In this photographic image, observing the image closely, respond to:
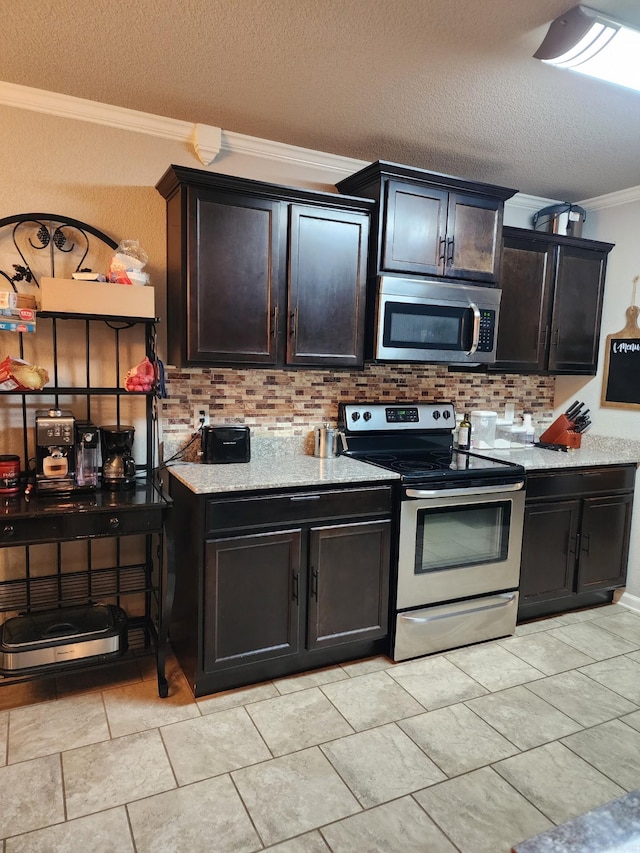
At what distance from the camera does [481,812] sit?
5.82 ft

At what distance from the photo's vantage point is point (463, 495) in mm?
2709

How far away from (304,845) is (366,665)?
1045 millimetres

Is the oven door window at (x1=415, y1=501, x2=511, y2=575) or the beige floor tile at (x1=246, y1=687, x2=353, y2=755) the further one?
the oven door window at (x1=415, y1=501, x2=511, y2=575)

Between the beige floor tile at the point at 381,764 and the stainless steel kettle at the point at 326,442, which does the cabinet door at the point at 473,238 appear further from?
the beige floor tile at the point at 381,764

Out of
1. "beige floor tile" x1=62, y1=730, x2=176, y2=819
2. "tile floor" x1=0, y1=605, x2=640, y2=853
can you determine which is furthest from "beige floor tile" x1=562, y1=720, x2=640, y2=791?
"beige floor tile" x1=62, y1=730, x2=176, y2=819

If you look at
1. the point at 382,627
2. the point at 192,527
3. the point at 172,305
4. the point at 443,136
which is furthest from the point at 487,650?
the point at 443,136

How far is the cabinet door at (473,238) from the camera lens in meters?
2.88

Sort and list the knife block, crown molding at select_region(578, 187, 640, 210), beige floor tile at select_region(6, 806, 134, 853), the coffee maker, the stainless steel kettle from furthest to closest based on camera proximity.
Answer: the knife block < crown molding at select_region(578, 187, 640, 210) < the stainless steel kettle < the coffee maker < beige floor tile at select_region(6, 806, 134, 853)

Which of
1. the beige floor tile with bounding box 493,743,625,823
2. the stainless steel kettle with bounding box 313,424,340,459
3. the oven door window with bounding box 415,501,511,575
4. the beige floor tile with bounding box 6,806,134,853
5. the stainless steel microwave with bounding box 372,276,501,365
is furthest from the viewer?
the stainless steel kettle with bounding box 313,424,340,459

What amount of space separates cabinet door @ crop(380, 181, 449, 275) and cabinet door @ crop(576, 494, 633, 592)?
1654 millimetres

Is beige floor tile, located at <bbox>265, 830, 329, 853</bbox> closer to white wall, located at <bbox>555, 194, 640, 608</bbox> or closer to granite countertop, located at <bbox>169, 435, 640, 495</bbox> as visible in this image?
granite countertop, located at <bbox>169, 435, 640, 495</bbox>

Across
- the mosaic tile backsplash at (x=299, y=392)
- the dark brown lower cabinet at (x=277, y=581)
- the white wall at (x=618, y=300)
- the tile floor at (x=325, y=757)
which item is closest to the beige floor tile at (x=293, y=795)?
the tile floor at (x=325, y=757)

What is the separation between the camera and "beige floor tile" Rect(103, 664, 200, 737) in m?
2.14

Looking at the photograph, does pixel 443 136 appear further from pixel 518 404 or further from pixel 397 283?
pixel 518 404
